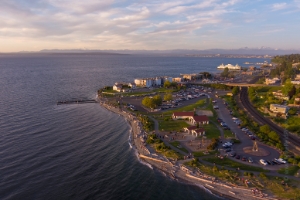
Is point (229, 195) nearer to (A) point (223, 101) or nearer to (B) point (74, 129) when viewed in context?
(B) point (74, 129)

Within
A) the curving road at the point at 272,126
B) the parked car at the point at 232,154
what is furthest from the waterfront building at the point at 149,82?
the parked car at the point at 232,154

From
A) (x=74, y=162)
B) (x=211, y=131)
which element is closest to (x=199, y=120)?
(x=211, y=131)

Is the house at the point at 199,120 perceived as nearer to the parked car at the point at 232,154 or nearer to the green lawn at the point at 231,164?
the parked car at the point at 232,154

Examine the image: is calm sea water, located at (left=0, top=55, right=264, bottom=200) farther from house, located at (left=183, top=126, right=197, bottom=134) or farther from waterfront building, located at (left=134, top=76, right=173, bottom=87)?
waterfront building, located at (left=134, top=76, right=173, bottom=87)

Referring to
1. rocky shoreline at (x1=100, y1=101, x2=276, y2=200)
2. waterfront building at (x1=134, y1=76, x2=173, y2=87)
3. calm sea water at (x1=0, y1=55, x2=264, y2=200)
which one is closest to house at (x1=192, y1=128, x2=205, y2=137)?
rocky shoreline at (x1=100, y1=101, x2=276, y2=200)

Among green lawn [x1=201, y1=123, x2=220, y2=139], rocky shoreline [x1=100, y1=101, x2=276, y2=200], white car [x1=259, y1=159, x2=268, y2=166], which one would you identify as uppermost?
green lawn [x1=201, y1=123, x2=220, y2=139]

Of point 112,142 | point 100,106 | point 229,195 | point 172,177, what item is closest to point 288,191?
point 229,195

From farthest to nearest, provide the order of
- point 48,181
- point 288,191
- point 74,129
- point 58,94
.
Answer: point 58,94
point 74,129
point 48,181
point 288,191
